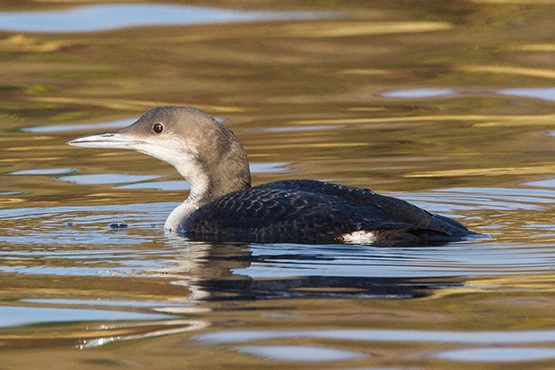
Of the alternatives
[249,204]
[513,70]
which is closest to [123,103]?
[513,70]

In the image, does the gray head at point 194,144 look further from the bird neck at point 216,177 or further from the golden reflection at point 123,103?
the golden reflection at point 123,103

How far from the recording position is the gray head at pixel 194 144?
7.81 metres

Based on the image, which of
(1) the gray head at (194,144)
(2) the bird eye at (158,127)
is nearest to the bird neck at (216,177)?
(1) the gray head at (194,144)

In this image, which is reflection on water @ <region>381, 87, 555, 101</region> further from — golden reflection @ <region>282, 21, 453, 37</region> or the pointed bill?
the pointed bill

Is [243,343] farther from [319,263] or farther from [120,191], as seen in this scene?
[120,191]

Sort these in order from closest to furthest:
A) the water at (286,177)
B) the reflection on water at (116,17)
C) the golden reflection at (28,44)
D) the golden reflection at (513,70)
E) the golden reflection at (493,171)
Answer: the water at (286,177), the golden reflection at (493,171), the golden reflection at (513,70), the golden reflection at (28,44), the reflection on water at (116,17)

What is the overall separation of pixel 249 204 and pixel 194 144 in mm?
817

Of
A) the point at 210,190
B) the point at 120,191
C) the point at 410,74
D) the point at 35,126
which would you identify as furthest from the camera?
the point at 410,74

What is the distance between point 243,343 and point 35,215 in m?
3.18

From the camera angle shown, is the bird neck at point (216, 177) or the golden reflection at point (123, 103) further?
the golden reflection at point (123, 103)

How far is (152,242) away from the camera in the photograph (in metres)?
7.34

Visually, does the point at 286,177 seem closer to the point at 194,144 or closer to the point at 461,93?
the point at 194,144

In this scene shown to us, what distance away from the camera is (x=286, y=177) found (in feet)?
30.9

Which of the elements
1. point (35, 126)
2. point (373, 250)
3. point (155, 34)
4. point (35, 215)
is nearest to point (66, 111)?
point (35, 126)
